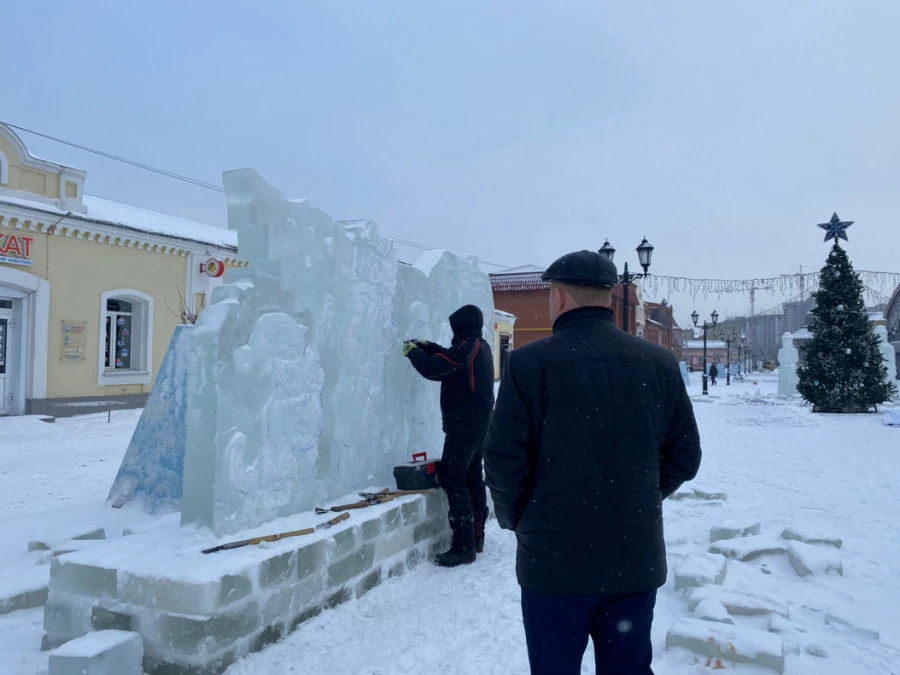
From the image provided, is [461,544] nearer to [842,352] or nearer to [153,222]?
[153,222]

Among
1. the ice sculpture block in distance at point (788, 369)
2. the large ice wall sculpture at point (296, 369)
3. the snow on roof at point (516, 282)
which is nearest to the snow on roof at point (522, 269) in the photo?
the snow on roof at point (516, 282)

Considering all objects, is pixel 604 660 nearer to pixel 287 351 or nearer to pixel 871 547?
pixel 287 351

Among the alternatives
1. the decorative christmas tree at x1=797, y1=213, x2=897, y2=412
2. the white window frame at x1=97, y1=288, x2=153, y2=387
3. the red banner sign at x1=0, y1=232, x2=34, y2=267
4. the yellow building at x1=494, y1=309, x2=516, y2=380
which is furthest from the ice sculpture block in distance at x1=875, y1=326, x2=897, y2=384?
the red banner sign at x1=0, y1=232, x2=34, y2=267

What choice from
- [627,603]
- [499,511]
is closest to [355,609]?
[499,511]

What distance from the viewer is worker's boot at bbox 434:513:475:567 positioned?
4531mm

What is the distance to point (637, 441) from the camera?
6.60ft

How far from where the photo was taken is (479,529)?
4.88m

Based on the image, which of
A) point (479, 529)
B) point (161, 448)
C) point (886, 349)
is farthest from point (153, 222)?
point (886, 349)

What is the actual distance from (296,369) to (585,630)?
8.11 feet

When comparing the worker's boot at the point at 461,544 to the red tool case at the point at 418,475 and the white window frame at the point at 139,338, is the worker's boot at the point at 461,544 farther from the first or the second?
the white window frame at the point at 139,338

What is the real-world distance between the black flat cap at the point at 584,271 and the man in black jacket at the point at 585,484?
19mm

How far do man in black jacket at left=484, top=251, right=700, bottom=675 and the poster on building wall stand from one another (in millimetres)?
14303

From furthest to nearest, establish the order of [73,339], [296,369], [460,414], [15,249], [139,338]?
[139,338] → [73,339] → [15,249] → [460,414] → [296,369]

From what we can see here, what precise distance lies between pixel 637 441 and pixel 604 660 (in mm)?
755
